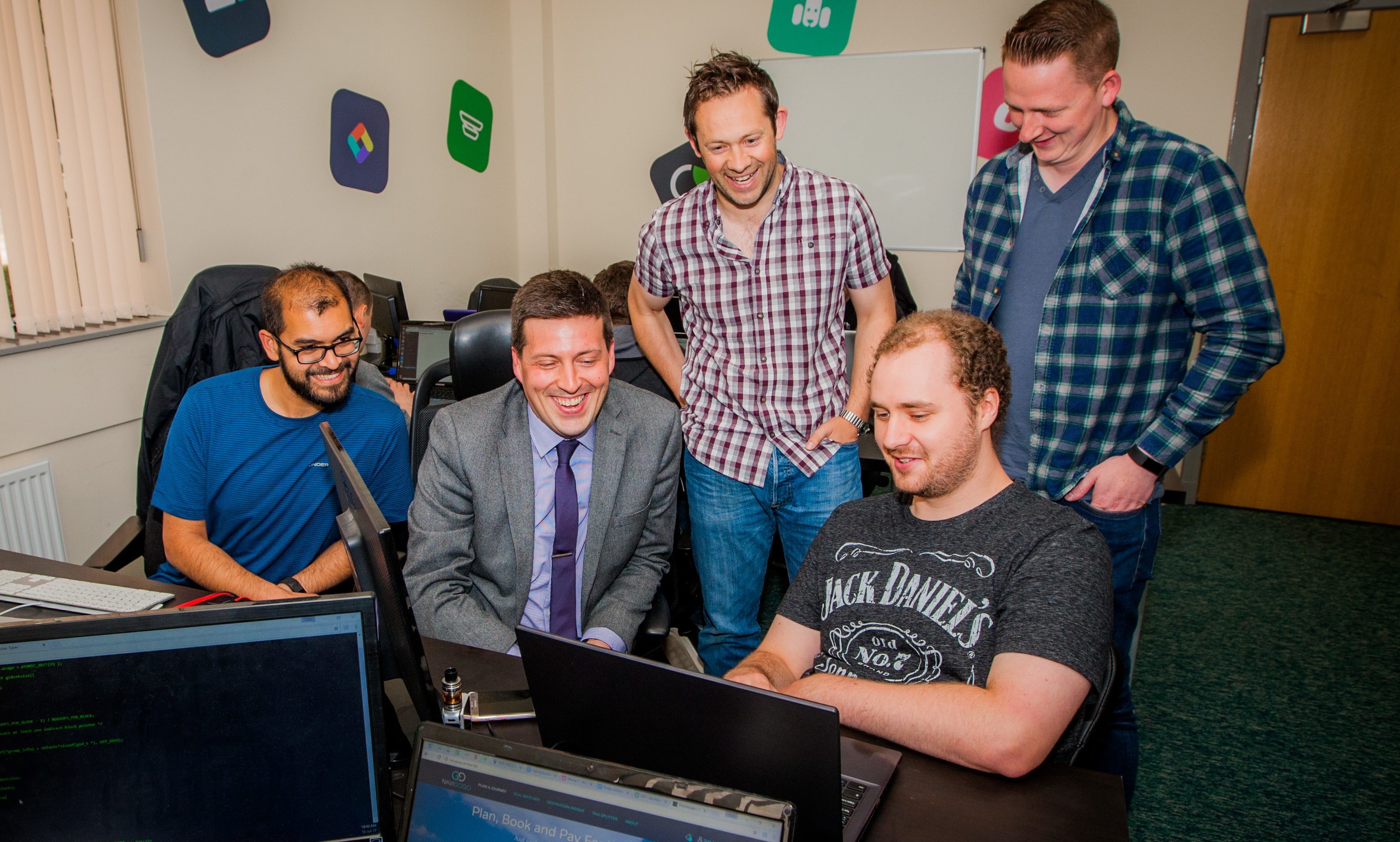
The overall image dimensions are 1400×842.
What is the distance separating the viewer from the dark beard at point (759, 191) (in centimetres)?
184

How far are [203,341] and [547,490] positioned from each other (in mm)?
1410

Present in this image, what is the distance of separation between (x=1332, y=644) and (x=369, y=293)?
3456 mm

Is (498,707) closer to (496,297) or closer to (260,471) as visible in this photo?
(260,471)

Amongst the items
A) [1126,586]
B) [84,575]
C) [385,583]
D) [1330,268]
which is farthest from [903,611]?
[1330,268]

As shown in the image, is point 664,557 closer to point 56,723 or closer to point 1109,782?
point 1109,782

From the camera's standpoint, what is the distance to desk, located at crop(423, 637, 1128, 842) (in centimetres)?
95

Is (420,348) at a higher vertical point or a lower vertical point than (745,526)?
higher

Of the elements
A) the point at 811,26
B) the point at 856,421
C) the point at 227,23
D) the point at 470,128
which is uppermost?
the point at 811,26

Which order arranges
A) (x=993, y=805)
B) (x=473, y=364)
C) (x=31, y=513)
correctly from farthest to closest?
(x=31, y=513)
(x=473, y=364)
(x=993, y=805)

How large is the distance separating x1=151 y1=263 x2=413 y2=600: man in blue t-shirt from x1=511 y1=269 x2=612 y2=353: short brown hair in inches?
17.6

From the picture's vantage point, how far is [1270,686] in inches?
102

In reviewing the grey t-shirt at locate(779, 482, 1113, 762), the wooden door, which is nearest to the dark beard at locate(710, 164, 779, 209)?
the grey t-shirt at locate(779, 482, 1113, 762)

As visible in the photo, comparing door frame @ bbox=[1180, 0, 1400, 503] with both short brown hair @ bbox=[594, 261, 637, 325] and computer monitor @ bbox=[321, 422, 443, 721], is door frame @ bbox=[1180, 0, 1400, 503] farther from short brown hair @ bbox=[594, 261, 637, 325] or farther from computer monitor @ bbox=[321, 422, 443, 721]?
computer monitor @ bbox=[321, 422, 443, 721]

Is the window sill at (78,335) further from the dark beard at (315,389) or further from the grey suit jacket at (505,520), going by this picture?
the grey suit jacket at (505,520)
